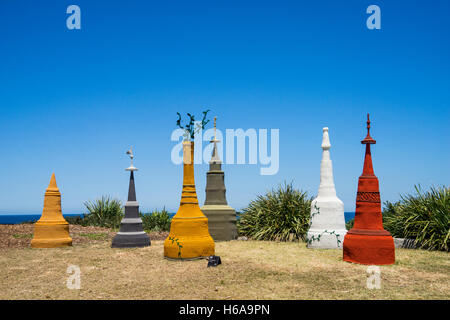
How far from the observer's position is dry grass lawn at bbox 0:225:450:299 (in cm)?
653

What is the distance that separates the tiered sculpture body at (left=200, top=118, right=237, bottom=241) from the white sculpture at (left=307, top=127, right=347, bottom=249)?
10.3 ft

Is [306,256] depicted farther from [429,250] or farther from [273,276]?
[429,250]

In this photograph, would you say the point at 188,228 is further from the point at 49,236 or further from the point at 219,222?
the point at 49,236

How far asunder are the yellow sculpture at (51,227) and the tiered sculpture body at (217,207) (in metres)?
4.75

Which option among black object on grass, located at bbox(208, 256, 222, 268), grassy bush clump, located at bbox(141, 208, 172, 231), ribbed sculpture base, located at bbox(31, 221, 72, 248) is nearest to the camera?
black object on grass, located at bbox(208, 256, 222, 268)

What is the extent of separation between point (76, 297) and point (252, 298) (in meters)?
3.03

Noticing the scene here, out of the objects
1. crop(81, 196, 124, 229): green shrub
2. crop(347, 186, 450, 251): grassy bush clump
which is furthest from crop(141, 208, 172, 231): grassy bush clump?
crop(347, 186, 450, 251): grassy bush clump

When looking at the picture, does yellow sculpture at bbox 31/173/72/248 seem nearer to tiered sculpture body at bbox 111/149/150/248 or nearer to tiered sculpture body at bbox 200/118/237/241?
tiered sculpture body at bbox 111/149/150/248

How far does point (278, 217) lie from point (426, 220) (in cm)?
501

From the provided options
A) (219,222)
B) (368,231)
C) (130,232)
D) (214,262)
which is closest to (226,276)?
(214,262)

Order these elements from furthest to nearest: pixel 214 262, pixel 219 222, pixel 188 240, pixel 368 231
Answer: pixel 219 222 → pixel 188 240 → pixel 368 231 → pixel 214 262

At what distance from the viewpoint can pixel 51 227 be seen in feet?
40.4

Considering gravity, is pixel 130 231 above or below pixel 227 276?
above
